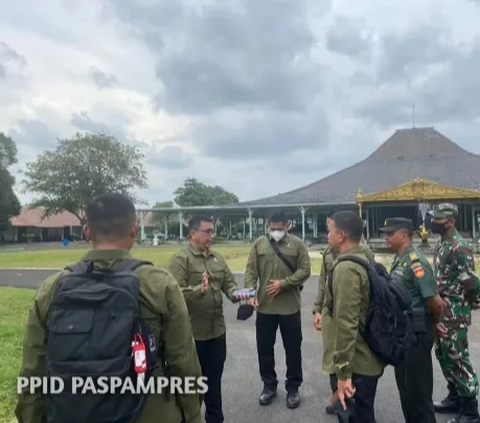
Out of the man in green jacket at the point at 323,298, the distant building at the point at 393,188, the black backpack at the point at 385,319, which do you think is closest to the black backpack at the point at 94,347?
the black backpack at the point at 385,319

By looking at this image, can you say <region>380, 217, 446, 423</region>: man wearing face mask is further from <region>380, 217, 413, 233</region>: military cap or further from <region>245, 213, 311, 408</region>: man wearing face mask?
<region>245, 213, 311, 408</region>: man wearing face mask

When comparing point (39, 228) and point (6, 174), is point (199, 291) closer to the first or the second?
point (6, 174)

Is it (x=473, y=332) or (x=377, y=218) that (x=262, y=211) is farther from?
(x=473, y=332)

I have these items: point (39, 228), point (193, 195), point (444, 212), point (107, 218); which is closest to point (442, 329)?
point (444, 212)

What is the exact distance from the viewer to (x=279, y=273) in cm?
478

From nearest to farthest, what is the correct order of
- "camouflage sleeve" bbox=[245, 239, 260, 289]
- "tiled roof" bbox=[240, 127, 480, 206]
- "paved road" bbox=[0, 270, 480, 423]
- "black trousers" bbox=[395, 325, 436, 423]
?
"black trousers" bbox=[395, 325, 436, 423]
"paved road" bbox=[0, 270, 480, 423]
"camouflage sleeve" bbox=[245, 239, 260, 289]
"tiled roof" bbox=[240, 127, 480, 206]

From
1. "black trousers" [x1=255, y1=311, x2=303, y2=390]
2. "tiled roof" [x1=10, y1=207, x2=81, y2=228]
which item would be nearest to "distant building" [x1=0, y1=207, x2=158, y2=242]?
"tiled roof" [x1=10, y1=207, x2=81, y2=228]

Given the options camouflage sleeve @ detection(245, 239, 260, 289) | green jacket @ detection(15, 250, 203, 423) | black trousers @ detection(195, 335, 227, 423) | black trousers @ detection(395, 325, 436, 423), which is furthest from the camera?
camouflage sleeve @ detection(245, 239, 260, 289)

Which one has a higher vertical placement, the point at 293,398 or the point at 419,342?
the point at 419,342

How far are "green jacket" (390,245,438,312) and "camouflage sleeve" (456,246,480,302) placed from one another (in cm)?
55

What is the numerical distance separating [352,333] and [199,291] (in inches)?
54.1

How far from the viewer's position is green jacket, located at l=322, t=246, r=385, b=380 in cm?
291

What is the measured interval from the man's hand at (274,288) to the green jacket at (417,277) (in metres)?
1.20

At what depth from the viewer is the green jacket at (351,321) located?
2.91 meters
